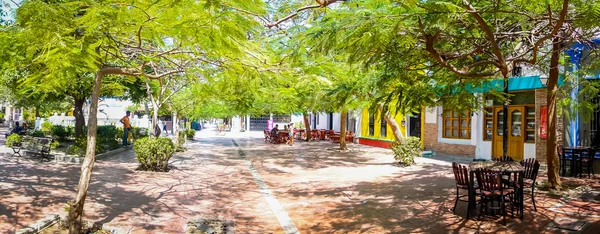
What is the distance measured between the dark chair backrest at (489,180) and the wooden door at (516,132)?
9523 millimetres

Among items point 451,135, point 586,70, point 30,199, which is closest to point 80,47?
point 30,199

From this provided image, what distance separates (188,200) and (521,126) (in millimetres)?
12352

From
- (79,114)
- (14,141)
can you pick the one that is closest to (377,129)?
(79,114)

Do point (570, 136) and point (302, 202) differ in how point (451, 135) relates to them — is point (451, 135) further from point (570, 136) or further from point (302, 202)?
point (302, 202)

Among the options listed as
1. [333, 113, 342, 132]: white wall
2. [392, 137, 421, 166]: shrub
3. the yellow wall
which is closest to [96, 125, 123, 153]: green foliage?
[392, 137, 421, 166]: shrub

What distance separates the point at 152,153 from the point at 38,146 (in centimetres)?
442

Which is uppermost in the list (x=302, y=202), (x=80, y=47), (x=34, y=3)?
(x=34, y=3)

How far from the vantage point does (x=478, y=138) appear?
1622 centimetres

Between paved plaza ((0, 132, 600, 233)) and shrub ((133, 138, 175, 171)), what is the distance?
39 cm

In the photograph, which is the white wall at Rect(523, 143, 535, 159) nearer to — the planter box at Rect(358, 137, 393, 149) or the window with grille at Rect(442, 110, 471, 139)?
the window with grille at Rect(442, 110, 471, 139)

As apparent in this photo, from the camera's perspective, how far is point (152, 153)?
38.8 feet

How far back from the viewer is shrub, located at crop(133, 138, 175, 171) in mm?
11758

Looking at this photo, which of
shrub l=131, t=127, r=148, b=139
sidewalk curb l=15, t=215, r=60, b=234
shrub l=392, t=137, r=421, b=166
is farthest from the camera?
shrub l=131, t=127, r=148, b=139

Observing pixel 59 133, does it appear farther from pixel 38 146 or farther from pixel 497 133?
Answer: pixel 497 133
